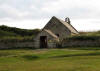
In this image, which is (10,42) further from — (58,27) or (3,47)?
(58,27)

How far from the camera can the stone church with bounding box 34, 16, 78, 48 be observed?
170 ft

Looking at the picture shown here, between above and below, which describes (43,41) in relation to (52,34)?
below

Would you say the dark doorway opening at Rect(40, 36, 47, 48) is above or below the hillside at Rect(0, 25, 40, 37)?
below

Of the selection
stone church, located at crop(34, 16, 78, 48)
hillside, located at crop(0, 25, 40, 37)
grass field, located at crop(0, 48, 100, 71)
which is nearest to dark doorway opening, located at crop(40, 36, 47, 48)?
stone church, located at crop(34, 16, 78, 48)

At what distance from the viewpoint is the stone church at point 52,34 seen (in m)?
51.8

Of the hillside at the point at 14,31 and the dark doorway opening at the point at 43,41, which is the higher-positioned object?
the hillside at the point at 14,31

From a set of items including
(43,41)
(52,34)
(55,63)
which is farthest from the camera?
(43,41)

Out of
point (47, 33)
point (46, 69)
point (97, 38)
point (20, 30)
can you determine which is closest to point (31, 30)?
point (20, 30)

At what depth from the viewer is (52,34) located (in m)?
52.8

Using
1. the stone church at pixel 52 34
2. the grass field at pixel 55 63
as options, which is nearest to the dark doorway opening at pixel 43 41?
the stone church at pixel 52 34

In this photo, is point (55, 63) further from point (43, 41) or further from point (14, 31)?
point (14, 31)

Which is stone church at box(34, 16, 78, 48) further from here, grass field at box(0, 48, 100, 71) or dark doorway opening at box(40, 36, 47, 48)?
grass field at box(0, 48, 100, 71)

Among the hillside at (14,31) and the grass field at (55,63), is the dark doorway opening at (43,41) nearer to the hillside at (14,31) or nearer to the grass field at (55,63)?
the hillside at (14,31)

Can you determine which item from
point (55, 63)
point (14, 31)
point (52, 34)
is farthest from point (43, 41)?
point (55, 63)
